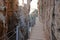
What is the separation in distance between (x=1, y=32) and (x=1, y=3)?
28.7 inches

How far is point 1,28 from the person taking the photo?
152 inches

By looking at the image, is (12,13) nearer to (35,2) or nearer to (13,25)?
(13,25)

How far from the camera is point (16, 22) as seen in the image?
6.17 meters

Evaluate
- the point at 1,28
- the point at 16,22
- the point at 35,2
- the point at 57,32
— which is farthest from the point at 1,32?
the point at 35,2

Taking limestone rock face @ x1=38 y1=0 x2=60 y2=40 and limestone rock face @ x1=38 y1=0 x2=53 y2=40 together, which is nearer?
limestone rock face @ x1=38 y1=0 x2=60 y2=40

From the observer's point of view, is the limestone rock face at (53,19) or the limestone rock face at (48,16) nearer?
the limestone rock face at (53,19)

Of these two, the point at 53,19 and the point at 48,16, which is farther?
the point at 48,16

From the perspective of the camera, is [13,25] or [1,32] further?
[13,25]

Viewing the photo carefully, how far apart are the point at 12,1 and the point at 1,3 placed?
1.79 metres

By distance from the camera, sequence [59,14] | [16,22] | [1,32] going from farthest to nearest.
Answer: [16,22], [1,32], [59,14]

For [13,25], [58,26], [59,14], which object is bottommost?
[13,25]

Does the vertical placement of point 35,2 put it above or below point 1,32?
above

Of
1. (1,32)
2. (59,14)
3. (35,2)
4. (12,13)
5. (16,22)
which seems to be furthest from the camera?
(35,2)

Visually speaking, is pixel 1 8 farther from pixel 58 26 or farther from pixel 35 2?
pixel 35 2
